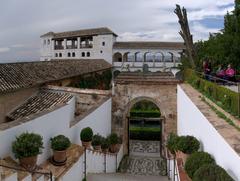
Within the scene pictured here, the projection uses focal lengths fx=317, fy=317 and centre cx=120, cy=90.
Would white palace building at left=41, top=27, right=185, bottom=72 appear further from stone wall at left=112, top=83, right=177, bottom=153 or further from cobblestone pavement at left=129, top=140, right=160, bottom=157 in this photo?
stone wall at left=112, top=83, right=177, bottom=153

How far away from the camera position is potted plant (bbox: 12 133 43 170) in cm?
837

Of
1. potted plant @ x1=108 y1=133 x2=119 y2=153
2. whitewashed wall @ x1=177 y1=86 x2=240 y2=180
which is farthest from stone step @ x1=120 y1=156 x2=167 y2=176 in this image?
whitewashed wall @ x1=177 y1=86 x2=240 y2=180

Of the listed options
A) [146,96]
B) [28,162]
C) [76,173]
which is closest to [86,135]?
[76,173]

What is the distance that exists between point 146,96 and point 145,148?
5.93 m

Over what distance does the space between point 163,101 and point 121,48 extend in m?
30.2

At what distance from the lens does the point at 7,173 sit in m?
6.95

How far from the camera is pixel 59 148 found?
10.3 m

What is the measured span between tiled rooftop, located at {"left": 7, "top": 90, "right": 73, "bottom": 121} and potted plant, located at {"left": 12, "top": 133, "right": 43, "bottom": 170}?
4.90 meters

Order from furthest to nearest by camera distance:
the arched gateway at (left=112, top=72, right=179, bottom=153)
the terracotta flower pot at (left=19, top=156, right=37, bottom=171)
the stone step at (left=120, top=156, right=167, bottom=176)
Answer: the arched gateway at (left=112, top=72, right=179, bottom=153) < the stone step at (left=120, top=156, right=167, bottom=176) < the terracotta flower pot at (left=19, top=156, right=37, bottom=171)

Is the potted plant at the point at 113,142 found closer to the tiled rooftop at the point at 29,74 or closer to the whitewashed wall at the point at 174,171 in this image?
the whitewashed wall at the point at 174,171

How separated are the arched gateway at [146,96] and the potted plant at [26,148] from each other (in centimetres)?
1215

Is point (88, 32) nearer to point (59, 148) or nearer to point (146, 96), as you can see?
point (146, 96)

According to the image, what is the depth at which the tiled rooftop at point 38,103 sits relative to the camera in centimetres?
1390

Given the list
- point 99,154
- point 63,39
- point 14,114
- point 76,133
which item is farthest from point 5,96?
point 63,39
